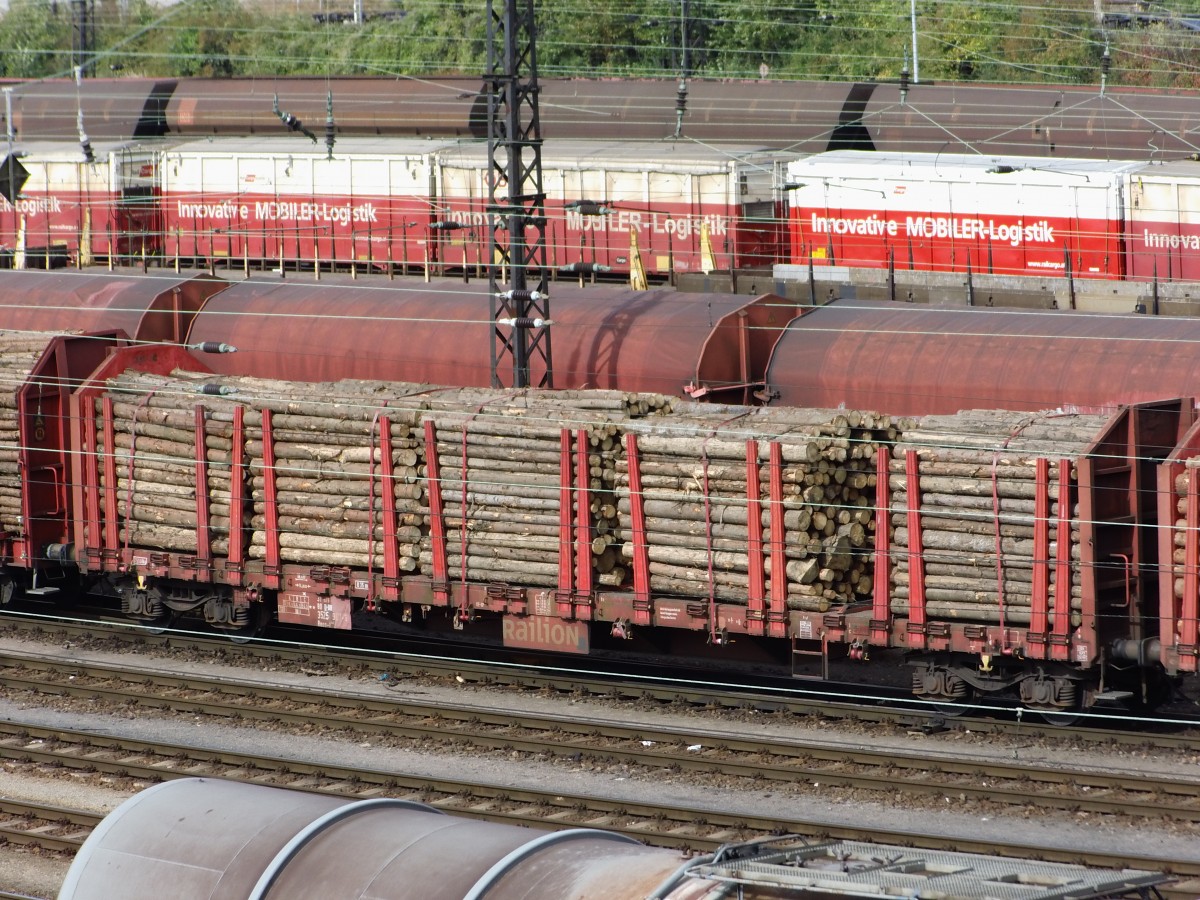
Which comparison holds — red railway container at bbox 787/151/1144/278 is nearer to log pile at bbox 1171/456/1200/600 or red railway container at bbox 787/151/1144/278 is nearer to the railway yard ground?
the railway yard ground

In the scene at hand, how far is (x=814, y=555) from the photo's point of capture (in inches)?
643

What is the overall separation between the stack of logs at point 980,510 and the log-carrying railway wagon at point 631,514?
2 centimetres

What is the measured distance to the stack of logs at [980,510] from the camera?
15461 millimetres

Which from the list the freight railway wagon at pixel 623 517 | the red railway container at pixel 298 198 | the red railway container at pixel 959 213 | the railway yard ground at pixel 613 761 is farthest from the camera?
the red railway container at pixel 298 198

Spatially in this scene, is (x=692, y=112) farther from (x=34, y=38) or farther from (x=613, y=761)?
(x=34, y=38)

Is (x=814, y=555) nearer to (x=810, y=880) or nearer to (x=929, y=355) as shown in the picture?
(x=929, y=355)

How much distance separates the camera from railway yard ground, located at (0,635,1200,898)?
14.0 m

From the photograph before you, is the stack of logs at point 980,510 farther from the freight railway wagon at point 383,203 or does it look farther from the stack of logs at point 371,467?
the freight railway wagon at point 383,203

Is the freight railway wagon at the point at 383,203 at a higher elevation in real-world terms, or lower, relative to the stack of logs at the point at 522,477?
higher

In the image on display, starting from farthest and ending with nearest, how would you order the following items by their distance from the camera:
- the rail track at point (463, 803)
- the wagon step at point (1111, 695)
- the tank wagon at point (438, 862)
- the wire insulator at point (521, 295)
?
the wire insulator at point (521, 295) < the wagon step at point (1111, 695) < the rail track at point (463, 803) < the tank wagon at point (438, 862)

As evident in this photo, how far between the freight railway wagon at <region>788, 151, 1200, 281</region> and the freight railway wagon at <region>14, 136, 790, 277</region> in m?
1.65

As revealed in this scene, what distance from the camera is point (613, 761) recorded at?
16312 mm

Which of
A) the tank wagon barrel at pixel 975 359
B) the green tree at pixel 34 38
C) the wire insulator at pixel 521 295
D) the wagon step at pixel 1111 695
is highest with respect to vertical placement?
the green tree at pixel 34 38

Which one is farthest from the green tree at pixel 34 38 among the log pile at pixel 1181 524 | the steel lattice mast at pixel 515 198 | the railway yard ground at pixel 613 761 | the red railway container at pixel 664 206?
the log pile at pixel 1181 524
